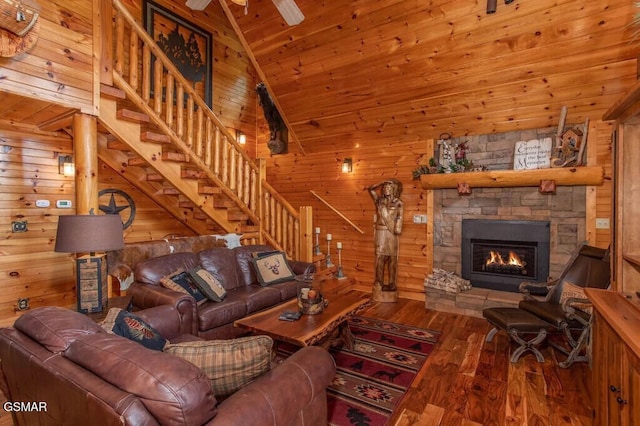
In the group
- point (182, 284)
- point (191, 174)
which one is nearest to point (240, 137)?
point (191, 174)

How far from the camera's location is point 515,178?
3.99m

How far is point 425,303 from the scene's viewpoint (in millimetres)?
4531

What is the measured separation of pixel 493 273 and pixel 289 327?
3.20 meters

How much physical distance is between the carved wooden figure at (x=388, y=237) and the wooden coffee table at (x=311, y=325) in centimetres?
174

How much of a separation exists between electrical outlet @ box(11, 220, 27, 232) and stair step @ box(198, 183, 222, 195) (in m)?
1.90

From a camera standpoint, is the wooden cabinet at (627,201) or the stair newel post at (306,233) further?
the stair newel post at (306,233)

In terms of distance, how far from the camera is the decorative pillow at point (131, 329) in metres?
1.63

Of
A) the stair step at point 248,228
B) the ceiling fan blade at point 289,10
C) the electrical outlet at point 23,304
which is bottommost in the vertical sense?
the electrical outlet at point 23,304

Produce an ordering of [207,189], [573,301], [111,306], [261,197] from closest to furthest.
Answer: [111,306], [573,301], [207,189], [261,197]

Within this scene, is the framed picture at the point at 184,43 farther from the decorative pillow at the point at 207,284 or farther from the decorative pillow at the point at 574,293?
the decorative pillow at the point at 574,293

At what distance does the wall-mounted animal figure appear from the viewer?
5863 mm

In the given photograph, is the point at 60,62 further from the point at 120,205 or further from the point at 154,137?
the point at 120,205

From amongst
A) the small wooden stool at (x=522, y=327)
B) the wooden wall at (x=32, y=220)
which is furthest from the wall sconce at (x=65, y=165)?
the small wooden stool at (x=522, y=327)

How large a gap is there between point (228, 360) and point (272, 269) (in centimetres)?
256
